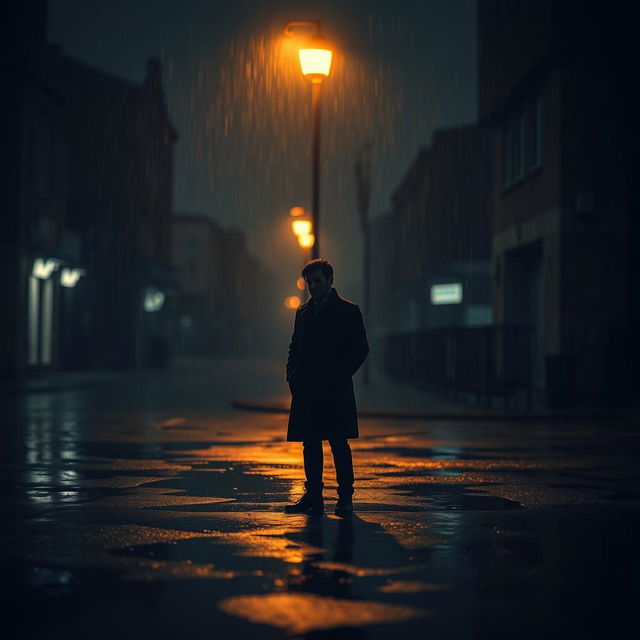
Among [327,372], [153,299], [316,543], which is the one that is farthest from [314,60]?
[153,299]

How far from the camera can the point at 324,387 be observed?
8.44 metres

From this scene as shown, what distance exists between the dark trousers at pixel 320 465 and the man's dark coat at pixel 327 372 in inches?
3.4

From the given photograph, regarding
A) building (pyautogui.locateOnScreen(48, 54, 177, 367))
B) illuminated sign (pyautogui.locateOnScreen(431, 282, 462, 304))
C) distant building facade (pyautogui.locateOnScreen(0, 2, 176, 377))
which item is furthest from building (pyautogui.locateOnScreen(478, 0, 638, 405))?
illuminated sign (pyautogui.locateOnScreen(431, 282, 462, 304))

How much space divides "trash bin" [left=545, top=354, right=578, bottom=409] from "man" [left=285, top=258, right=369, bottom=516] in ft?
42.9

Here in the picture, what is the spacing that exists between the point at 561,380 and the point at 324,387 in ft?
43.7

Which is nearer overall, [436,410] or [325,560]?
[325,560]

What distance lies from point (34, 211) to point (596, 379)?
67.9 feet

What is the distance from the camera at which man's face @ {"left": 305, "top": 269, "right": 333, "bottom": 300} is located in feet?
28.0

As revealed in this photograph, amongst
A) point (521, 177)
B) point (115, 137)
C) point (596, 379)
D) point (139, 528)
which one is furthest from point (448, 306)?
point (139, 528)

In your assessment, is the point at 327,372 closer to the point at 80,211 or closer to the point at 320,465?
the point at 320,465

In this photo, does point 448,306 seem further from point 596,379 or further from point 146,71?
point 596,379

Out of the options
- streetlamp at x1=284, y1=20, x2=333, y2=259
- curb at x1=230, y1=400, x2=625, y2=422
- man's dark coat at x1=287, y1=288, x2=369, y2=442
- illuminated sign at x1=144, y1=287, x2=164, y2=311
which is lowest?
curb at x1=230, y1=400, x2=625, y2=422

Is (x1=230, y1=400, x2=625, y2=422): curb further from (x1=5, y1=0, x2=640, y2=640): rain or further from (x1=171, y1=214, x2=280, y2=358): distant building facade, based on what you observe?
(x1=171, y1=214, x2=280, y2=358): distant building facade

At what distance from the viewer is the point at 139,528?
7711 millimetres
